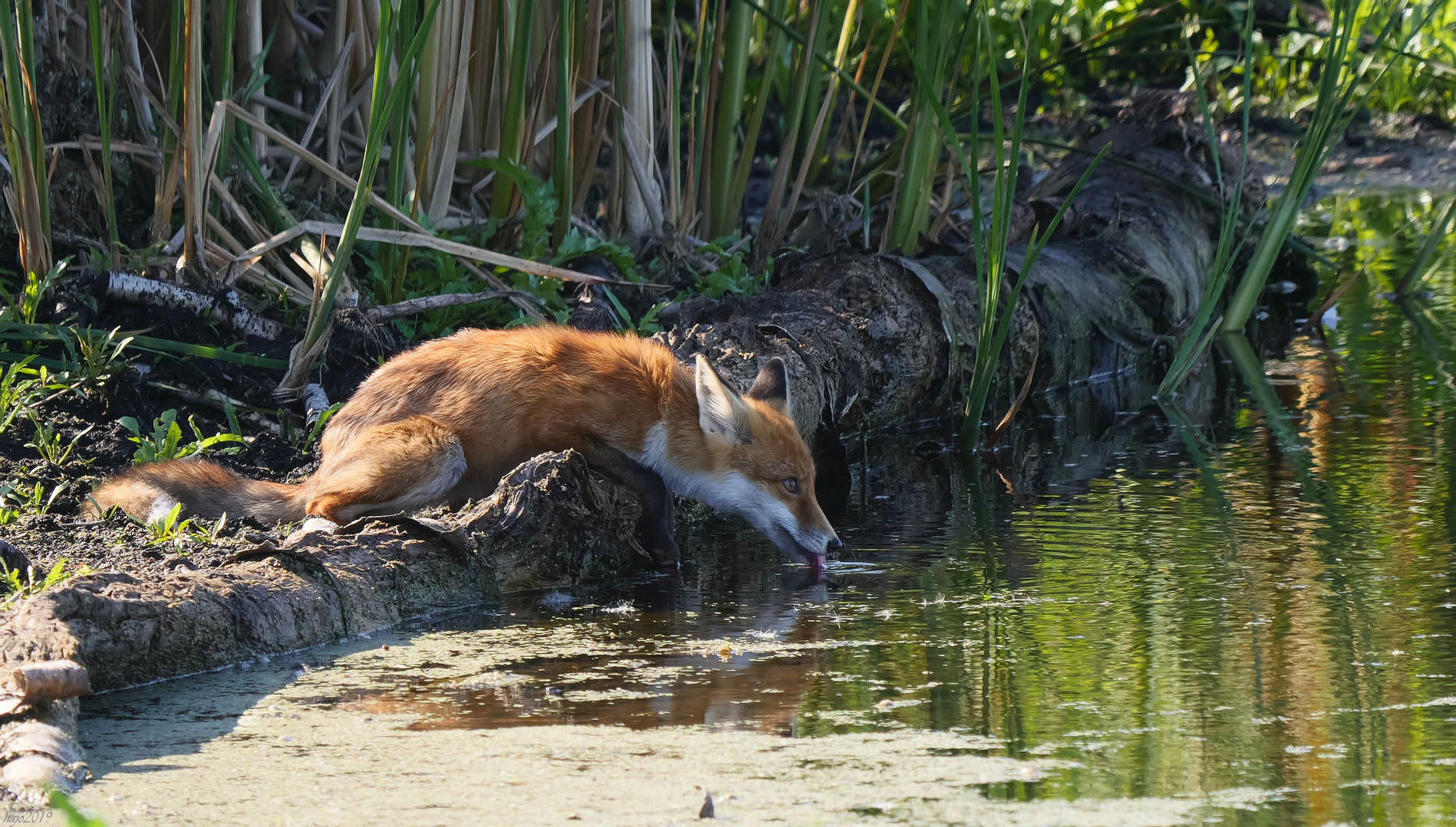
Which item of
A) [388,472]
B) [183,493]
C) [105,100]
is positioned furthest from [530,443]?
[105,100]

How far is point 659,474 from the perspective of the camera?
5.26m

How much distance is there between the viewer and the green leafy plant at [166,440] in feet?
17.2

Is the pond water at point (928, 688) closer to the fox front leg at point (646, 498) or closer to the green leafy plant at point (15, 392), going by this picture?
the fox front leg at point (646, 498)

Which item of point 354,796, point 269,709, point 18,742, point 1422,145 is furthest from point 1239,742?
point 1422,145

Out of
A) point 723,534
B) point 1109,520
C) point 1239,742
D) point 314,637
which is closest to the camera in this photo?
point 1239,742

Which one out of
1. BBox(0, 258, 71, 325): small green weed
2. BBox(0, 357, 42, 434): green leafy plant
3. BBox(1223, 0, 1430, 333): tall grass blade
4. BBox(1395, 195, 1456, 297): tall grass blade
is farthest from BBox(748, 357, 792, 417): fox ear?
BBox(1395, 195, 1456, 297): tall grass blade

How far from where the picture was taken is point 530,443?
501 centimetres

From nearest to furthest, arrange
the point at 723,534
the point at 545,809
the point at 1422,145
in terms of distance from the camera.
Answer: the point at 545,809 < the point at 723,534 < the point at 1422,145

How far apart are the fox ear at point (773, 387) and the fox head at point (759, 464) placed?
10 cm

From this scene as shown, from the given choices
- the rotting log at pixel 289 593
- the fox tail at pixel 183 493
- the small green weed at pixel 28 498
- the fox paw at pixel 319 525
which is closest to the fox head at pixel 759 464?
the rotting log at pixel 289 593

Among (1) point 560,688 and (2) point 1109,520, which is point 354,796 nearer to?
(1) point 560,688

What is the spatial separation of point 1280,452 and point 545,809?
4.35 metres

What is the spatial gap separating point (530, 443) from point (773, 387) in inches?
39.7

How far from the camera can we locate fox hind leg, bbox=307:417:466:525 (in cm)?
465
